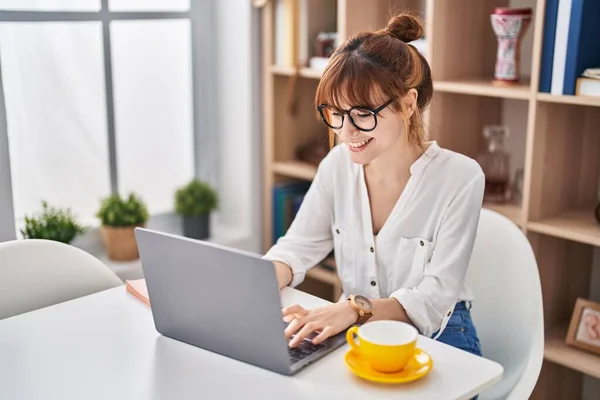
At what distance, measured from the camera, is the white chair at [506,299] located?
174 centimetres

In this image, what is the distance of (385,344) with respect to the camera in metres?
1.27

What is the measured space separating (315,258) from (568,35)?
840 millimetres

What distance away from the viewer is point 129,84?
267 centimetres

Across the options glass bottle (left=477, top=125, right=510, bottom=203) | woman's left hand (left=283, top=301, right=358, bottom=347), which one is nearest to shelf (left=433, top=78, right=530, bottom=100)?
glass bottle (left=477, top=125, right=510, bottom=203)

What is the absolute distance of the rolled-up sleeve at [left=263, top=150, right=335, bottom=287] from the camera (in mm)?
1870

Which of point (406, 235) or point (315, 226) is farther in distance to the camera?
point (315, 226)

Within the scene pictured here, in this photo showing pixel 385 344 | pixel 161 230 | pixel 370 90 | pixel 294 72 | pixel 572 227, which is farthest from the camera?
pixel 161 230

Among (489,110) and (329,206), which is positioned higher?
(489,110)

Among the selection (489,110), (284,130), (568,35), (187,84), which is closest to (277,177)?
(284,130)

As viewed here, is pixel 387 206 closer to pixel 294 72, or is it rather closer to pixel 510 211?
pixel 510 211

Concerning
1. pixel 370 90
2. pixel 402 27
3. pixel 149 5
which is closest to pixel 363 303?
pixel 370 90

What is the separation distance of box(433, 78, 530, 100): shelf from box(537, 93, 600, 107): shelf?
0.15 ft

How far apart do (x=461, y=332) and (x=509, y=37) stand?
2.94 ft

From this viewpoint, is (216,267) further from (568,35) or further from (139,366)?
(568,35)
